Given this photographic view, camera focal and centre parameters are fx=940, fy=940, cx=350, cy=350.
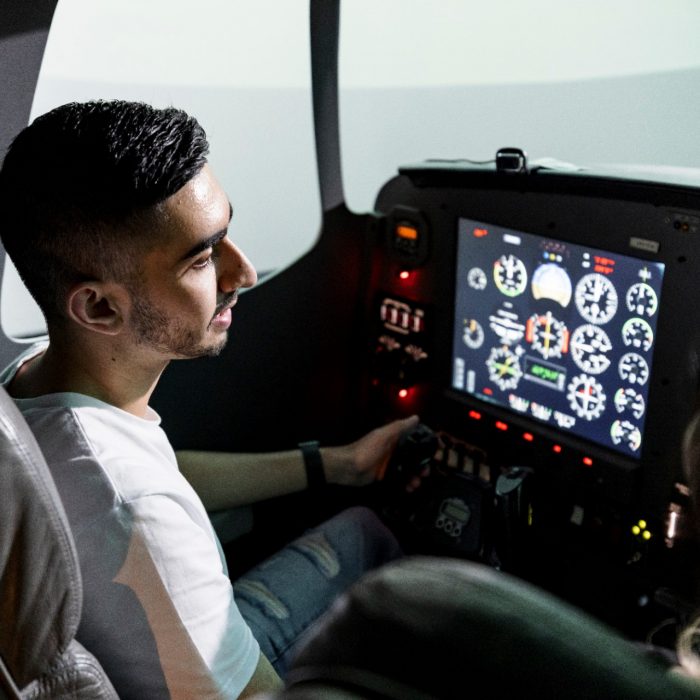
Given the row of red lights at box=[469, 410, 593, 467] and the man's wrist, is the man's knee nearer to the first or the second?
the man's wrist

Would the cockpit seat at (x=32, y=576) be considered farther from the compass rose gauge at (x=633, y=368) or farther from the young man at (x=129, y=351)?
the compass rose gauge at (x=633, y=368)

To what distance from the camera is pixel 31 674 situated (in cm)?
108

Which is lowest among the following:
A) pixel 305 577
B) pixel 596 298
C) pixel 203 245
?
pixel 305 577

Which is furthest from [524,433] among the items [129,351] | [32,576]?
[32,576]

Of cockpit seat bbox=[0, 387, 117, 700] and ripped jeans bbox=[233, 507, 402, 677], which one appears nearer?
cockpit seat bbox=[0, 387, 117, 700]

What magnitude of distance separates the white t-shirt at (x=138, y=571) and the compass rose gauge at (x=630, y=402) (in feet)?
3.22

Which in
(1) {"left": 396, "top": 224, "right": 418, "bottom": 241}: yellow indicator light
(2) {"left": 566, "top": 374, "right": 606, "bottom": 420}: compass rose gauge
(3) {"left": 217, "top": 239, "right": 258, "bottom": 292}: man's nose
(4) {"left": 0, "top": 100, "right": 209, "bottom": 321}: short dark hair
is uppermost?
(4) {"left": 0, "top": 100, "right": 209, "bottom": 321}: short dark hair

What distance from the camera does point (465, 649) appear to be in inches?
23.4

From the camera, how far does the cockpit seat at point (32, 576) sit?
3.41ft

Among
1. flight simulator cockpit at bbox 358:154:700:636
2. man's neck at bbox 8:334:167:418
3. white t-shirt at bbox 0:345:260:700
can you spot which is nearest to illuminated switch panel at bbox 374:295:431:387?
flight simulator cockpit at bbox 358:154:700:636

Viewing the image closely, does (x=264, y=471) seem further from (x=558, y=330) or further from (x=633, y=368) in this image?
(x=633, y=368)

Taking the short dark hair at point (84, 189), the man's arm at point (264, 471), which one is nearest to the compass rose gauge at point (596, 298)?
the man's arm at point (264, 471)

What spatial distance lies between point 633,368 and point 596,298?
162mm

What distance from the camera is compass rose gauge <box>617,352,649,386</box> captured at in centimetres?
190
